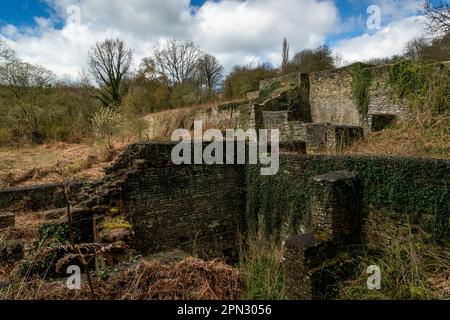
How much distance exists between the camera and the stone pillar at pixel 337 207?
4699 mm

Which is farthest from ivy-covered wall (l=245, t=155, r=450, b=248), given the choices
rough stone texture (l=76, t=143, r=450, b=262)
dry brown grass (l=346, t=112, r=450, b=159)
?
dry brown grass (l=346, t=112, r=450, b=159)

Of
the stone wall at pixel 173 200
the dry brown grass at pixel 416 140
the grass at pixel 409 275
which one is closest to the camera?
the grass at pixel 409 275

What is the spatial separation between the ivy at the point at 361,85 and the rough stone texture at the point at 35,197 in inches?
432

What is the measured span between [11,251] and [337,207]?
5.51 meters

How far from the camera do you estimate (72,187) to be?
8523 mm

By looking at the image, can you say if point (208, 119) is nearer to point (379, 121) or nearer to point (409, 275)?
point (379, 121)

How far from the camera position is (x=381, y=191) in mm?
4777

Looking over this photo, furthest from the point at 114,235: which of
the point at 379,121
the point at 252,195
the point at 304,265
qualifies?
the point at 379,121

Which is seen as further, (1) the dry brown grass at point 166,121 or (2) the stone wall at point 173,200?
(1) the dry brown grass at point 166,121

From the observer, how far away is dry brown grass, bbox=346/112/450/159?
257 inches

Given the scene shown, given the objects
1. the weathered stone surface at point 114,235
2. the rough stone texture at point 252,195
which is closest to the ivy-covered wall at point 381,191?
the rough stone texture at point 252,195

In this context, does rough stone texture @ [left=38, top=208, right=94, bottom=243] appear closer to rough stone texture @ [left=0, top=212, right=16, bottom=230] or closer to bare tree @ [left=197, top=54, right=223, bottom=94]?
rough stone texture @ [left=0, top=212, right=16, bottom=230]

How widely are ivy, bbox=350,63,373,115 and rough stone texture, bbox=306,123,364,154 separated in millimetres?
3220

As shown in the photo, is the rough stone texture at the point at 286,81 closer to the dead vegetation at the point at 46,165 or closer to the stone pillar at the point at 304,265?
the dead vegetation at the point at 46,165
